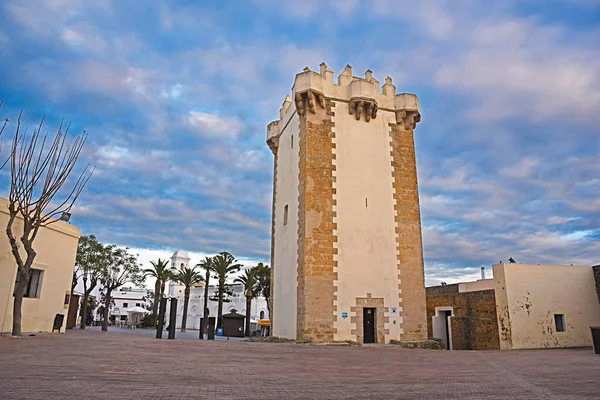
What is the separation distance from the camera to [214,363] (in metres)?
8.73

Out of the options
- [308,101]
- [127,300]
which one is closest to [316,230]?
[308,101]

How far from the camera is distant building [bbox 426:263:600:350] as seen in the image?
21.6m

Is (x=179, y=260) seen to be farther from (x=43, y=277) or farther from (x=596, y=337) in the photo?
(x=596, y=337)

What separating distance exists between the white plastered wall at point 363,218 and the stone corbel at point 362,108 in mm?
245

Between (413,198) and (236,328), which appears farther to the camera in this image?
(236,328)

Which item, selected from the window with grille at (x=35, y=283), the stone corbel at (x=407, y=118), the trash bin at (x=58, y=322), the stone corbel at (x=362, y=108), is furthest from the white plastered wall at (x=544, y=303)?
the window with grille at (x=35, y=283)

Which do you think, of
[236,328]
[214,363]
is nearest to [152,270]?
[236,328]

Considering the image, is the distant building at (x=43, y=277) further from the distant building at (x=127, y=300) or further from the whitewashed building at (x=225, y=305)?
the distant building at (x=127, y=300)

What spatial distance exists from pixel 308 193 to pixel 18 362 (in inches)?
541

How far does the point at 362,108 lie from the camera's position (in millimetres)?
21594

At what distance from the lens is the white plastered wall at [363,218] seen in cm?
1947

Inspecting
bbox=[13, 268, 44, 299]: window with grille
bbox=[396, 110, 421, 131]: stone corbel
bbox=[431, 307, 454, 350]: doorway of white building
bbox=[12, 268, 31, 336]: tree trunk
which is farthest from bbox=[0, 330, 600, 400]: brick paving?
bbox=[431, 307, 454, 350]: doorway of white building

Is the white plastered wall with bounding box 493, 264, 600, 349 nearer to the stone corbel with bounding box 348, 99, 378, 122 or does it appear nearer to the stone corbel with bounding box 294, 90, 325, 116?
the stone corbel with bounding box 348, 99, 378, 122

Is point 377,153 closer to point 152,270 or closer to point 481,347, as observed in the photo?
point 481,347
